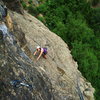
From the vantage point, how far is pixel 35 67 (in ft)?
37.5

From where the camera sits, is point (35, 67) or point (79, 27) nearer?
point (35, 67)

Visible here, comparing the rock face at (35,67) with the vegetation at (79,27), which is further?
the vegetation at (79,27)

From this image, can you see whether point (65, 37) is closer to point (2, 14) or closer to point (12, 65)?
point (2, 14)

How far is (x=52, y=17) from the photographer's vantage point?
1100 inches

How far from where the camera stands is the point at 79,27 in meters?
26.5

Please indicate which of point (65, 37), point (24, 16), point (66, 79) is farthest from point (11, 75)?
point (65, 37)

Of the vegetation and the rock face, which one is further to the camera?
the vegetation

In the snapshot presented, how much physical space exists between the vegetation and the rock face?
4.36 metres

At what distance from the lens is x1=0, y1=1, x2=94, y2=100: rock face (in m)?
9.20

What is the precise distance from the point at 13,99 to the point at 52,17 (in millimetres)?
19876

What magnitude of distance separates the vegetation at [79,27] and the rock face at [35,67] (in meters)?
4.36

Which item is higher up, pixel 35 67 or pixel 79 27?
pixel 35 67

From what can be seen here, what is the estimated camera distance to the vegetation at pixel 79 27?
23658 millimetres

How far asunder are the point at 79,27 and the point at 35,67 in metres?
15.7
